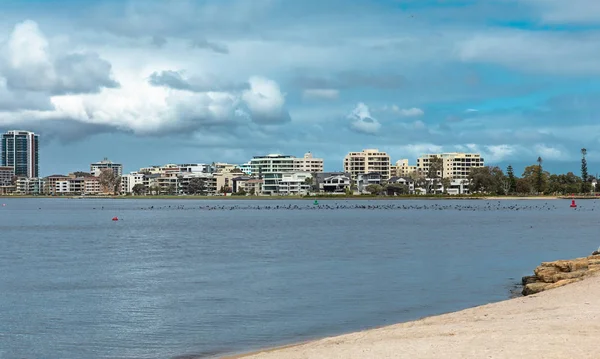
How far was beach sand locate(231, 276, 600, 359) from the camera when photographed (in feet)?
44.8

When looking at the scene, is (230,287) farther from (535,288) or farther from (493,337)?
(493,337)

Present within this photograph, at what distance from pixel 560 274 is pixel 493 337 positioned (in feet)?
44.2

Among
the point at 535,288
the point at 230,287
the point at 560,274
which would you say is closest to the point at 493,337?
the point at 535,288

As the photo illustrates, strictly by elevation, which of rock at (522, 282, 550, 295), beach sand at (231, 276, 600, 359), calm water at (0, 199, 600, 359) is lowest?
calm water at (0, 199, 600, 359)

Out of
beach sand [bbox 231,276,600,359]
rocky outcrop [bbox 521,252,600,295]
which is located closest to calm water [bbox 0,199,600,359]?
rocky outcrop [bbox 521,252,600,295]

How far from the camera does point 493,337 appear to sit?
49.9 feet

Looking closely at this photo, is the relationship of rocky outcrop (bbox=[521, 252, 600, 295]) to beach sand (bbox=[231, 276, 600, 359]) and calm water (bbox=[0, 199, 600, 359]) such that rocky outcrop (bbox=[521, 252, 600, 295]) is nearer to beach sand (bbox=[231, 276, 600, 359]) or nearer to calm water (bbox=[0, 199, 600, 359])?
calm water (bbox=[0, 199, 600, 359])

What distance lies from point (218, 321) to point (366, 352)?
1093cm

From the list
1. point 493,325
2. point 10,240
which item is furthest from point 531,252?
point 10,240

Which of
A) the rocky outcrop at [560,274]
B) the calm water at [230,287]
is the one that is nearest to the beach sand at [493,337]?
the calm water at [230,287]

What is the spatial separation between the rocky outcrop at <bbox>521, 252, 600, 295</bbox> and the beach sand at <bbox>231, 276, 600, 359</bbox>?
456 centimetres

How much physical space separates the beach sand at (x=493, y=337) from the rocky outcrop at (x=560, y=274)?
456 centimetres

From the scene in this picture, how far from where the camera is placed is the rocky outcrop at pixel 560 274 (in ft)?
86.3

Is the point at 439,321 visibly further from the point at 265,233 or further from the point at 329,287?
the point at 265,233
